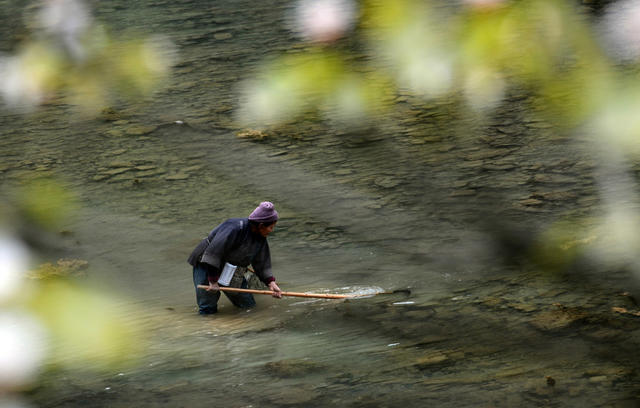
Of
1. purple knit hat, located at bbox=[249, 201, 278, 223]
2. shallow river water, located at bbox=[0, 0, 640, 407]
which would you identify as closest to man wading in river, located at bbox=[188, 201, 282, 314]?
purple knit hat, located at bbox=[249, 201, 278, 223]

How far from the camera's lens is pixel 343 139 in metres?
11.3

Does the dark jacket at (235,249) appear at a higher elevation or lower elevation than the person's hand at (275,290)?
higher

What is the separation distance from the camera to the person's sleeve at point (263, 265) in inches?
250

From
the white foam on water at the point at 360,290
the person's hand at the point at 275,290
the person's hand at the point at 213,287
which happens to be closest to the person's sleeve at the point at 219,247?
the person's hand at the point at 213,287

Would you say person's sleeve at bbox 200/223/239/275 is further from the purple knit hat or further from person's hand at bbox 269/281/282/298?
person's hand at bbox 269/281/282/298

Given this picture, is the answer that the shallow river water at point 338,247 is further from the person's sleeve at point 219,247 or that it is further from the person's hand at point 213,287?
the person's sleeve at point 219,247

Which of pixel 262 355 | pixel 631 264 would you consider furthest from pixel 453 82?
pixel 262 355

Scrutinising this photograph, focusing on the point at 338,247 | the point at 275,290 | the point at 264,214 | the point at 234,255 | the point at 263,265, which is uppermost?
the point at 264,214

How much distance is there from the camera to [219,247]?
20.2ft

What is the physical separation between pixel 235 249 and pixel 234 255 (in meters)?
0.05

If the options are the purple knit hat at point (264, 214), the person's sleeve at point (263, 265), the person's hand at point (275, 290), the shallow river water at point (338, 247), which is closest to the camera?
the shallow river water at point (338, 247)

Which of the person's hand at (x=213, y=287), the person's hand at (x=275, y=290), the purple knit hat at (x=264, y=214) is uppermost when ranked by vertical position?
the purple knit hat at (x=264, y=214)

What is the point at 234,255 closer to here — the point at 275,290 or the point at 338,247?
the point at 275,290

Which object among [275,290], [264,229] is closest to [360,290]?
[275,290]
